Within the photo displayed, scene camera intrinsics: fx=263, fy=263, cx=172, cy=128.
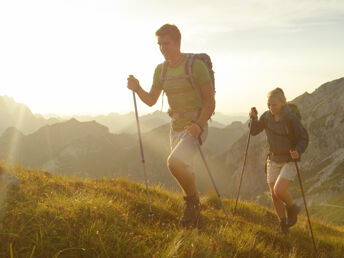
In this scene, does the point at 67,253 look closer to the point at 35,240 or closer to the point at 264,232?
the point at 35,240

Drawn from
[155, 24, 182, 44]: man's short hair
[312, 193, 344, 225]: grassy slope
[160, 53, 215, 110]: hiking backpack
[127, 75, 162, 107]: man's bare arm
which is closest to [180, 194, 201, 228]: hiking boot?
[160, 53, 215, 110]: hiking backpack

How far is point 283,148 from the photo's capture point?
21.4 feet

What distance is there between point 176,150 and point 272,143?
306 centimetres

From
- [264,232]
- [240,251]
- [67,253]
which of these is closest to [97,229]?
[67,253]

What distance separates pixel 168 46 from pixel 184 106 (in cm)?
123

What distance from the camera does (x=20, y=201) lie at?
14.6 ft

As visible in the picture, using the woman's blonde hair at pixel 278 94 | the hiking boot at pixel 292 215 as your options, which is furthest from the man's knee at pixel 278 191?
the woman's blonde hair at pixel 278 94

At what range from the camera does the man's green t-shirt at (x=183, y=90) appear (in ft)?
16.7

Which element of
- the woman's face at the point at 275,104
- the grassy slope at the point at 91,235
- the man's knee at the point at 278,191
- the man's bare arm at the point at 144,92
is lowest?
the man's knee at the point at 278,191

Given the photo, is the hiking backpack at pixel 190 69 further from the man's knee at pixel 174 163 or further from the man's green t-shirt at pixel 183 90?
the man's knee at pixel 174 163

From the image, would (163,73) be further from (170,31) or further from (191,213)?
(191,213)

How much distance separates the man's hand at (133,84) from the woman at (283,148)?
333 cm

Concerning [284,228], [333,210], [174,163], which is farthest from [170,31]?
[333,210]

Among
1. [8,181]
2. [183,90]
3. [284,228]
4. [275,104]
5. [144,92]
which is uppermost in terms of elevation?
[144,92]
